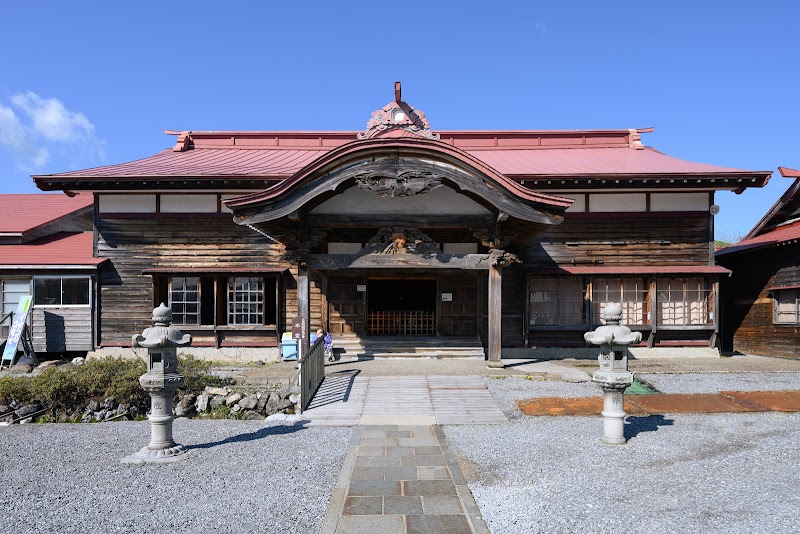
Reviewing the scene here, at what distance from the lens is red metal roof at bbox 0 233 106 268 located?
13.1m

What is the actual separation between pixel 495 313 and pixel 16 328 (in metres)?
12.7

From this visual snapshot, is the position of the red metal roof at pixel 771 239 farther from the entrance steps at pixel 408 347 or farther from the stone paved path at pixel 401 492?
the stone paved path at pixel 401 492

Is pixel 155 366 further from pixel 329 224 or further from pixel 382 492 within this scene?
pixel 329 224

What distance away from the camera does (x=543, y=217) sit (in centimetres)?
995

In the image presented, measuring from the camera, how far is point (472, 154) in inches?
515

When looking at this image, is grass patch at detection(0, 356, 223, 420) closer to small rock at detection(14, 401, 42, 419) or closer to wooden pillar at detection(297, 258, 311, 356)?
small rock at detection(14, 401, 42, 419)

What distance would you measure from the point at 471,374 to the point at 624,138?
11865mm

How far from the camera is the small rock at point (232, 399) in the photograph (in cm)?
851

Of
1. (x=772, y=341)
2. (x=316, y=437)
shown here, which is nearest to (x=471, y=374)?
(x=316, y=437)

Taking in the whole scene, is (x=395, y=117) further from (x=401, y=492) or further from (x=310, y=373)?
(x=401, y=492)

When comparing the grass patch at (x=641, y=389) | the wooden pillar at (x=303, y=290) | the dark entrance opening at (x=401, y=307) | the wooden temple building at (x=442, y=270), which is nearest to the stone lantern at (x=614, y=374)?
the grass patch at (x=641, y=389)

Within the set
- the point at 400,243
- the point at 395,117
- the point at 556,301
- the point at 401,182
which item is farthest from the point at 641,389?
the point at 395,117

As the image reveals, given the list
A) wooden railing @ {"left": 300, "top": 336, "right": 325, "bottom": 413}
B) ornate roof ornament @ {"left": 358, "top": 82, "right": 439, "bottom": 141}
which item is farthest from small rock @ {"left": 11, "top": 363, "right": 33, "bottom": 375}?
ornate roof ornament @ {"left": 358, "top": 82, "right": 439, "bottom": 141}

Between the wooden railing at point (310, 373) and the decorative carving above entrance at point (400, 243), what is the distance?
2349 millimetres
